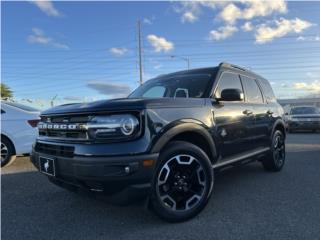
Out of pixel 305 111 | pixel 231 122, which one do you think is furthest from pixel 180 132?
pixel 305 111

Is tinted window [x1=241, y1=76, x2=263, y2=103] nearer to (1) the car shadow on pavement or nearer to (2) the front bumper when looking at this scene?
(1) the car shadow on pavement

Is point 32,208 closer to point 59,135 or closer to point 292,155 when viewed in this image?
point 59,135

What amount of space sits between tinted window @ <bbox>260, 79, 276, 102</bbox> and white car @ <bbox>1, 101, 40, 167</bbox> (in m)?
4.59

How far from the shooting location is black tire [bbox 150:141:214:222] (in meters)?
3.24

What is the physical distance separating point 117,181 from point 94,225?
0.79m

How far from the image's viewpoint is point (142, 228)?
3254 mm

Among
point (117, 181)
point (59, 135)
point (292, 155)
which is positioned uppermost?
point (59, 135)

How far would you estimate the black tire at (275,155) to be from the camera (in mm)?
5777

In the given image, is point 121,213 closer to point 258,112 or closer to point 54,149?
point 54,149

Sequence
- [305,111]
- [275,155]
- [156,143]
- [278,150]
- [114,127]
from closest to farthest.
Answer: [114,127]
[156,143]
[275,155]
[278,150]
[305,111]

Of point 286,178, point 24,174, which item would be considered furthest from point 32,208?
point 286,178

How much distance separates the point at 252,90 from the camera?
5.44m

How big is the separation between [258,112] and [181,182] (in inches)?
94.5

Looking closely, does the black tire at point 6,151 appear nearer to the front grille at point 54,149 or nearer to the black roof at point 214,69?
the front grille at point 54,149
